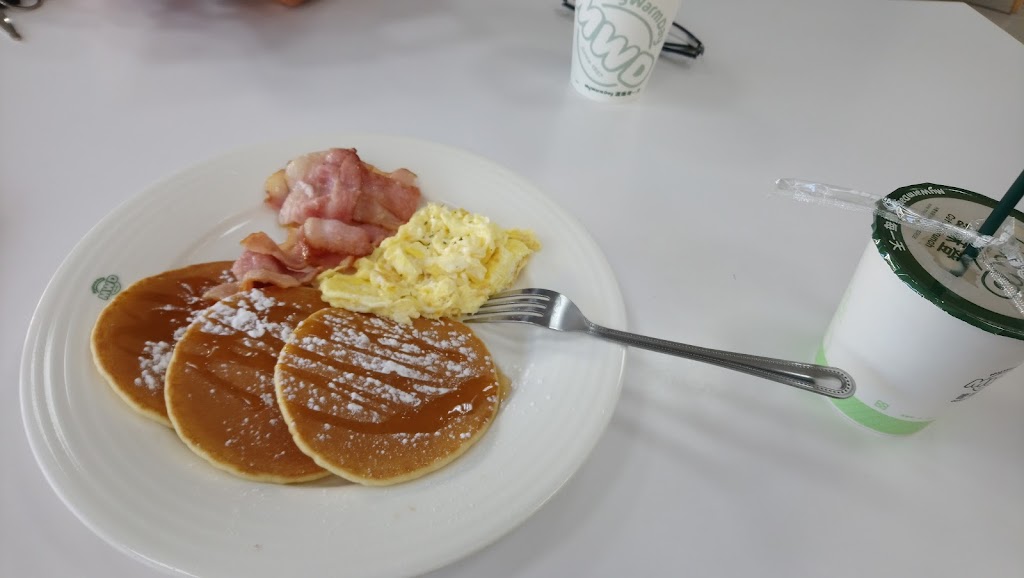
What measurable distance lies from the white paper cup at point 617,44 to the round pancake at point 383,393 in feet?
2.75

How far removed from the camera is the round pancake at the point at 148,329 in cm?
97

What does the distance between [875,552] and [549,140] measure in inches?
43.8

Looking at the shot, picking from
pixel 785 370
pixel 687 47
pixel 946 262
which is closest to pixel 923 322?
pixel 946 262

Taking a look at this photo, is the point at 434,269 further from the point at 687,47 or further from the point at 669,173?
the point at 687,47

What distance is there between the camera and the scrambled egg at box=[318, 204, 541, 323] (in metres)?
1.14

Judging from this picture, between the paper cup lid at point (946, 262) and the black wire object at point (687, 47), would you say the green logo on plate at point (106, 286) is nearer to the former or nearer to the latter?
the paper cup lid at point (946, 262)

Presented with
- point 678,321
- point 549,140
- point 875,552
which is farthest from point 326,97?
point 875,552

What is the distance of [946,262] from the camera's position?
86 cm

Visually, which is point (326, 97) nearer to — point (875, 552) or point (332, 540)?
A: point (332, 540)

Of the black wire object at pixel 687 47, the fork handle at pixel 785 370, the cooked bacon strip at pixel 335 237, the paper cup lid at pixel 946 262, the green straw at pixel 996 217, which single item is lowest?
the cooked bacon strip at pixel 335 237

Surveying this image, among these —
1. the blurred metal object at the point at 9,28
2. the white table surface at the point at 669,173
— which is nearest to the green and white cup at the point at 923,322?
the white table surface at the point at 669,173

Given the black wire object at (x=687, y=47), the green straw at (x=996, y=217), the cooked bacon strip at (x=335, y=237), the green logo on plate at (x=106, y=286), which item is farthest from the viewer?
the black wire object at (x=687, y=47)

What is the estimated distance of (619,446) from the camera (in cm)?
101

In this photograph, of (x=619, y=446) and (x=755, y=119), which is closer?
(x=619, y=446)
